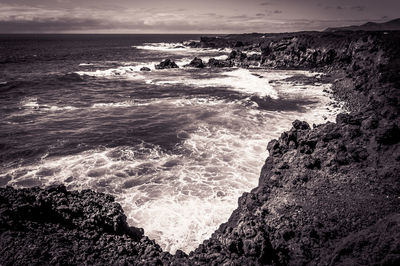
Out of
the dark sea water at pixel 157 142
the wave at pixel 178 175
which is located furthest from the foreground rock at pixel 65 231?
the dark sea water at pixel 157 142

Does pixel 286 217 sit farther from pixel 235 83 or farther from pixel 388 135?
pixel 235 83

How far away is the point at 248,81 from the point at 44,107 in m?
31.6

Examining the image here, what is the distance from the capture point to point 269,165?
Answer: 15.6 metres

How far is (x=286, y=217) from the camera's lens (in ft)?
33.2

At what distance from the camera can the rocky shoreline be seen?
7797 mm

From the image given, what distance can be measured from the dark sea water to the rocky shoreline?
205 centimetres

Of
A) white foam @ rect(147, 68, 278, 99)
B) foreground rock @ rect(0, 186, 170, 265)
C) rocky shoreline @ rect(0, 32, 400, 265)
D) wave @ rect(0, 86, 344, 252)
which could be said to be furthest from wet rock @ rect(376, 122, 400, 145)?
white foam @ rect(147, 68, 278, 99)

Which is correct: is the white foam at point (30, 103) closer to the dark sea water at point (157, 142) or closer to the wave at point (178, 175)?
the dark sea water at point (157, 142)

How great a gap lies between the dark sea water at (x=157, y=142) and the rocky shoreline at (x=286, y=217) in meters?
2.05

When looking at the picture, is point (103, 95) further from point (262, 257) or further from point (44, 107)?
point (262, 257)

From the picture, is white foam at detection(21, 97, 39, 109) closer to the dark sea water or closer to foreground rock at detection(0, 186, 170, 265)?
the dark sea water

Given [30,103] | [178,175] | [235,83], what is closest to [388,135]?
[178,175]

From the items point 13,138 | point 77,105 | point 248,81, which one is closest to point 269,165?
point 13,138

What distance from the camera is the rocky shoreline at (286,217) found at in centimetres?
780
